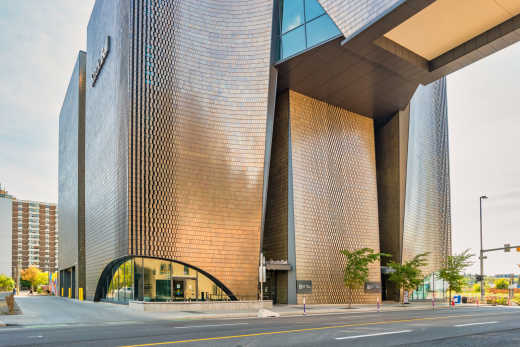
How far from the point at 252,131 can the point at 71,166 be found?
1277 inches

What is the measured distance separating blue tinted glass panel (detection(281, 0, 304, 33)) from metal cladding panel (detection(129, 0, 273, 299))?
48.0 inches

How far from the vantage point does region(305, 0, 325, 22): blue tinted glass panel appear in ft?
104

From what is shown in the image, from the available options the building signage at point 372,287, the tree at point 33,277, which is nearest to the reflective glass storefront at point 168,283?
the building signage at point 372,287

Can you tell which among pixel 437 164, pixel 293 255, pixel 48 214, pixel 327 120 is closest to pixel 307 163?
pixel 327 120

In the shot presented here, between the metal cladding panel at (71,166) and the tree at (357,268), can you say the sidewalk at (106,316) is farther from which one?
the metal cladding panel at (71,166)

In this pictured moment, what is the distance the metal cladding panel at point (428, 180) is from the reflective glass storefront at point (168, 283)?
21.4 m

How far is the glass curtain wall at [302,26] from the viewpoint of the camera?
30984mm

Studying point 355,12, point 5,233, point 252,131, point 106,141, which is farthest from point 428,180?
point 5,233

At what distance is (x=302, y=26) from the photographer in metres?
32.8

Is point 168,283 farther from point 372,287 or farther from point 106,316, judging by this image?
point 372,287

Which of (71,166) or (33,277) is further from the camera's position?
(33,277)

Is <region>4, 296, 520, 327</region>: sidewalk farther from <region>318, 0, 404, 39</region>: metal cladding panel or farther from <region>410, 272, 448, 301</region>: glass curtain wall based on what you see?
<region>410, 272, 448, 301</region>: glass curtain wall

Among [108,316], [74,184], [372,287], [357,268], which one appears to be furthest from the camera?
[74,184]

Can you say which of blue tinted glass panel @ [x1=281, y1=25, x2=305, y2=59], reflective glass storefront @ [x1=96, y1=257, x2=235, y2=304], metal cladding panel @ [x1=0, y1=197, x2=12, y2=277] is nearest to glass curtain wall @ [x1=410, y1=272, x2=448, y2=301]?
reflective glass storefront @ [x1=96, y1=257, x2=235, y2=304]
